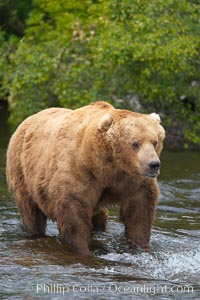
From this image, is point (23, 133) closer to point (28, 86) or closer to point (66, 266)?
point (66, 266)

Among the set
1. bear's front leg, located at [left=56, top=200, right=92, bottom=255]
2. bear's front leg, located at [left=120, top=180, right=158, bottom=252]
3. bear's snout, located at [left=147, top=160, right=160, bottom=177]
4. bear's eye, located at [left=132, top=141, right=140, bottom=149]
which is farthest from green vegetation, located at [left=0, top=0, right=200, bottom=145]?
bear's snout, located at [left=147, top=160, right=160, bottom=177]

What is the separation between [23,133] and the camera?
31.5 ft

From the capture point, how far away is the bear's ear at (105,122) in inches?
316

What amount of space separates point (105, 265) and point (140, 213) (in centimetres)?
67

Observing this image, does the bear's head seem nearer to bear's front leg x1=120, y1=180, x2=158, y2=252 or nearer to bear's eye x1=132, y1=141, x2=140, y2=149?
bear's eye x1=132, y1=141, x2=140, y2=149

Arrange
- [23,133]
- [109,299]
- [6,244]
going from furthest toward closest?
[23,133] < [6,244] < [109,299]

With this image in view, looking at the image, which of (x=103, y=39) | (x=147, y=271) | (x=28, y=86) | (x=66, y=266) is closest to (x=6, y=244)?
(x=66, y=266)

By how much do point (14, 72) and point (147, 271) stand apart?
11.3m

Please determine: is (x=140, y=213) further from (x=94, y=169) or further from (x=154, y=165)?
(x=154, y=165)

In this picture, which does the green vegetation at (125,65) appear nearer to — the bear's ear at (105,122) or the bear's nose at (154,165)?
the bear's ear at (105,122)

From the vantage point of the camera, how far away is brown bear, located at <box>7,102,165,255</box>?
7.98m

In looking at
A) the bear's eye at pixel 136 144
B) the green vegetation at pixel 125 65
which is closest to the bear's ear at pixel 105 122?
the bear's eye at pixel 136 144

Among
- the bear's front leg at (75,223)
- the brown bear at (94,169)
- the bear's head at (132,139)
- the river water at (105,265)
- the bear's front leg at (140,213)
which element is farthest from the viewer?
the bear's front leg at (140,213)

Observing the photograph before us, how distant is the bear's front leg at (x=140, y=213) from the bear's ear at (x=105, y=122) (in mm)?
703
